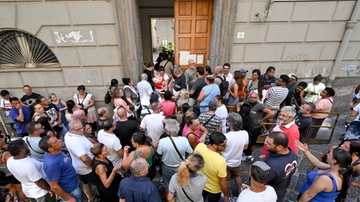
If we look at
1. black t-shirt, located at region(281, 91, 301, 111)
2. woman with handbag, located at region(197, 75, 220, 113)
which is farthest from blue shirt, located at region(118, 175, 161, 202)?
black t-shirt, located at region(281, 91, 301, 111)

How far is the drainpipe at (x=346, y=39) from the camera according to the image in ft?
18.8

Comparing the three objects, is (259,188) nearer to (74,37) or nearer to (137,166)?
(137,166)

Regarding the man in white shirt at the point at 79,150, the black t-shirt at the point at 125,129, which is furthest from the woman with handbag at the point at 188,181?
the black t-shirt at the point at 125,129

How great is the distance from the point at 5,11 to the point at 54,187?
5.41 metres

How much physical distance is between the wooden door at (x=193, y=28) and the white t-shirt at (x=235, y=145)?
4.11m

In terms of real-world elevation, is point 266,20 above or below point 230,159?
above

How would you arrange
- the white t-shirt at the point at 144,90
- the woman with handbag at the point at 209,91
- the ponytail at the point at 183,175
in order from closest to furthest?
the ponytail at the point at 183,175 → the woman with handbag at the point at 209,91 → the white t-shirt at the point at 144,90

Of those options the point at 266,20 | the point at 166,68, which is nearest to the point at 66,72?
the point at 166,68

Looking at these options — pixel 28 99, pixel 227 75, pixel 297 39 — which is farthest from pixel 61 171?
pixel 297 39

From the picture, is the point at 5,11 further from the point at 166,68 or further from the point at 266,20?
the point at 266,20

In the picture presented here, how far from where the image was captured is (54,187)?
258 cm

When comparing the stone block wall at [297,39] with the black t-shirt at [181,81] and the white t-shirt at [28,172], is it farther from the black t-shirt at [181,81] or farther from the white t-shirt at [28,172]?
the white t-shirt at [28,172]

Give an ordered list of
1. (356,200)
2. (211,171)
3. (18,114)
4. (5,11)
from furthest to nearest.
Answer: (5,11), (18,114), (356,200), (211,171)

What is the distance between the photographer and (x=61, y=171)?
266 centimetres
